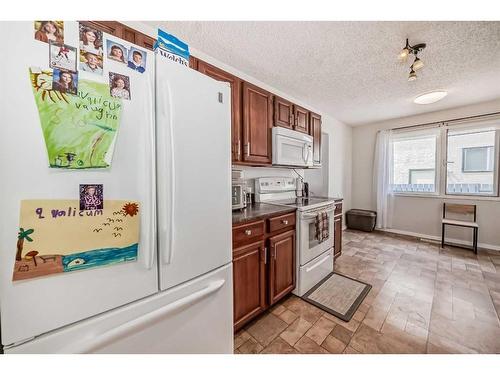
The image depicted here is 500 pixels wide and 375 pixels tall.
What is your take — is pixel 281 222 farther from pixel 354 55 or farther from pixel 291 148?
pixel 354 55

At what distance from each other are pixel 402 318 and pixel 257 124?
7.14 feet

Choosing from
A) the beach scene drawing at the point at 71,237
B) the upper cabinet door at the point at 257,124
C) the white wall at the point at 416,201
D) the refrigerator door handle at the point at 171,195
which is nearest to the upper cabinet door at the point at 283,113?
the upper cabinet door at the point at 257,124

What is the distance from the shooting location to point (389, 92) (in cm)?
269

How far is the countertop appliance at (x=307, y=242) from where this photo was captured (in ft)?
6.30

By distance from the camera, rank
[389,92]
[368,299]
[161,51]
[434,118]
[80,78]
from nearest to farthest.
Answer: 1. [80,78]
2. [161,51]
3. [368,299]
4. [389,92]
5. [434,118]

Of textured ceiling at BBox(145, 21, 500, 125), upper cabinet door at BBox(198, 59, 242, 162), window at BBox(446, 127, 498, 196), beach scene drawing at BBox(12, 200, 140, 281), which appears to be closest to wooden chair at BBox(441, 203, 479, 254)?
window at BBox(446, 127, 498, 196)

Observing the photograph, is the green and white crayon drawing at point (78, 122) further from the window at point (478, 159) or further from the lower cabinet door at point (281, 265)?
the window at point (478, 159)

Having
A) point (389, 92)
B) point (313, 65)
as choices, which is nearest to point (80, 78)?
point (313, 65)

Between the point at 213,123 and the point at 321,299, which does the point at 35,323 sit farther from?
the point at 321,299

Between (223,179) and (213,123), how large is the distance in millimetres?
307

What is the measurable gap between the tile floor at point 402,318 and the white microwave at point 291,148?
1.46m

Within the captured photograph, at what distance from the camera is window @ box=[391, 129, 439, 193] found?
3604 millimetres

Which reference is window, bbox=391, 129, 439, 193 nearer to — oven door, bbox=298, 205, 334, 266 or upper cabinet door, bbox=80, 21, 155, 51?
oven door, bbox=298, 205, 334, 266

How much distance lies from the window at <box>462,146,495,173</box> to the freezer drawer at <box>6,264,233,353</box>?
450 cm
